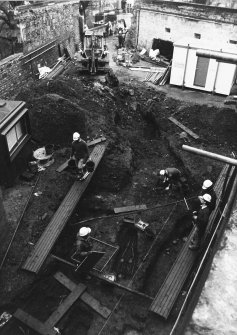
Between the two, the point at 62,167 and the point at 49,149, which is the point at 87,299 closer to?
the point at 62,167

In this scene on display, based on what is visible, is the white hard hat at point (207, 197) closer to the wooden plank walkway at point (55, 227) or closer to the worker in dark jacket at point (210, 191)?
the worker in dark jacket at point (210, 191)

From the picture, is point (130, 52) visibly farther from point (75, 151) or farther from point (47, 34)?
point (75, 151)

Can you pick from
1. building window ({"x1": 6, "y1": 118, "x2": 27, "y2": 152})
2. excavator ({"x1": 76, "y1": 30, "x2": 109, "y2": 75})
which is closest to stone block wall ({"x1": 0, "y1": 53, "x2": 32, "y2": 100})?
excavator ({"x1": 76, "y1": 30, "x2": 109, "y2": 75})

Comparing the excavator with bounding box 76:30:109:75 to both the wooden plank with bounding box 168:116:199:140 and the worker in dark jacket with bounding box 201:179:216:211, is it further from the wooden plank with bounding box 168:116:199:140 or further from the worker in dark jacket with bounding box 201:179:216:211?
the worker in dark jacket with bounding box 201:179:216:211

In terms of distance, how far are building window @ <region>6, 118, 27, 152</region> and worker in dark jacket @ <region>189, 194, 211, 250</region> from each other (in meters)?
5.56

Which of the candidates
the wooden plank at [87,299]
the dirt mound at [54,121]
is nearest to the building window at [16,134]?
the dirt mound at [54,121]

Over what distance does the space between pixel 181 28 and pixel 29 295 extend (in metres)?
20.8

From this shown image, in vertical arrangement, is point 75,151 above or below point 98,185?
above

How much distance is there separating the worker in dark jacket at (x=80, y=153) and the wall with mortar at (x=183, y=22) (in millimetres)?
15480

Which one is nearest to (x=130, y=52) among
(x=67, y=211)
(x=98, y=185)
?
(x=98, y=185)

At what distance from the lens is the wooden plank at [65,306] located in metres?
6.78

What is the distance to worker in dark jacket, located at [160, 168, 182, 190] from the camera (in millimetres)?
10367

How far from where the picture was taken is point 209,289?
3.75m

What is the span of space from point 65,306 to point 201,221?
384 centimetres
